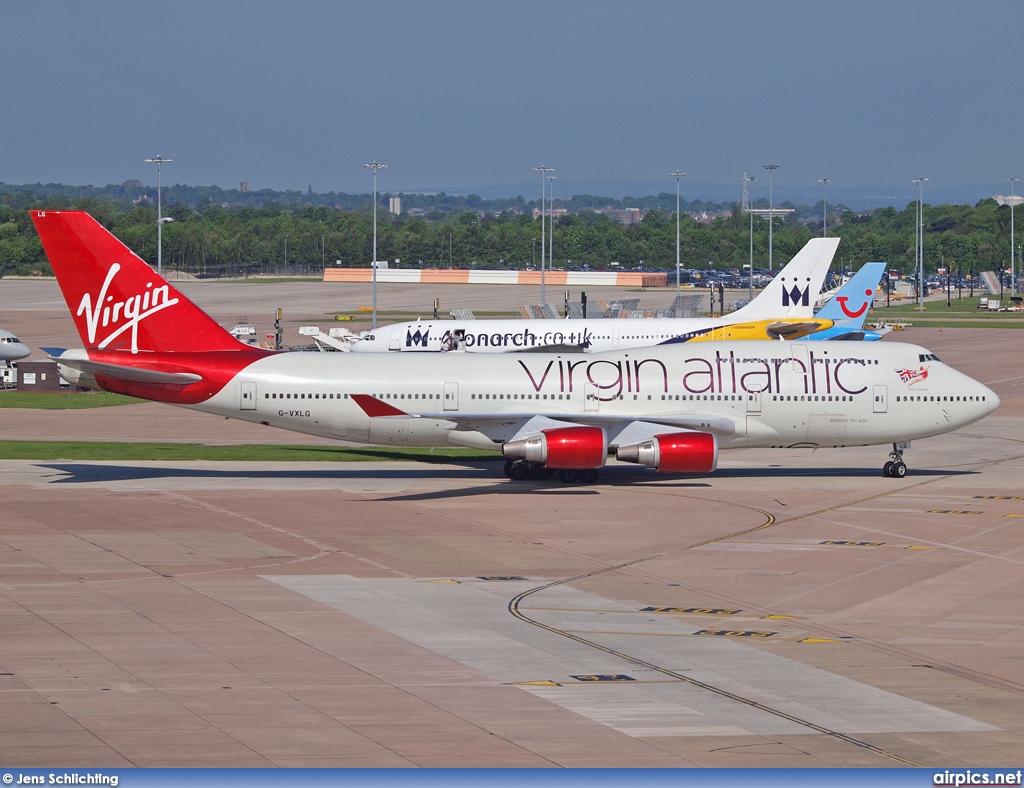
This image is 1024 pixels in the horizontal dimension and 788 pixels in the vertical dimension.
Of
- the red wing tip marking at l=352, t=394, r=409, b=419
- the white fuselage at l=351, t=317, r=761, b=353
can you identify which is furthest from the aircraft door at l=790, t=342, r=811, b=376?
the white fuselage at l=351, t=317, r=761, b=353

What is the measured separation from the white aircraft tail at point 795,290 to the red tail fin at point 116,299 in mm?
38612

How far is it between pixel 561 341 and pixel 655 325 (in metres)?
5.55

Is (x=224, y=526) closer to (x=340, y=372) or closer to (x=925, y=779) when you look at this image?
(x=340, y=372)

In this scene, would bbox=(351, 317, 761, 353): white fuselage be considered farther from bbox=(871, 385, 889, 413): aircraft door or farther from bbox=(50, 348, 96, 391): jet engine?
bbox=(50, 348, 96, 391): jet engine

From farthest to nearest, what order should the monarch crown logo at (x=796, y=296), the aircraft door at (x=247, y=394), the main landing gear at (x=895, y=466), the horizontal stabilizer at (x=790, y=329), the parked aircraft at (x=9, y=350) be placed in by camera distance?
the parked aircraft at (x=9, y=350) → the monarch crown logo at (x=796, y=296) → the horizontal stabilizer at (x=790, y=329) → the main landing gear at (x=895, y=466) → the aircraft door at (x=247, y=394)

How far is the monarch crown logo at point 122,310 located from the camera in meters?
44.2

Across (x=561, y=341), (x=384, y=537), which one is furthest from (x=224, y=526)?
(x=561, y=341)

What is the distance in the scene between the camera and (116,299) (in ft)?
→ 145

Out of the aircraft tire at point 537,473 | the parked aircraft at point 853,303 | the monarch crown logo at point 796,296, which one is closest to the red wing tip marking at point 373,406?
the aircraft tire at point 537,473

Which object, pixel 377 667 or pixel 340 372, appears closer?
pixel 377 667

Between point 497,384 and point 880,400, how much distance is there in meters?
13.6

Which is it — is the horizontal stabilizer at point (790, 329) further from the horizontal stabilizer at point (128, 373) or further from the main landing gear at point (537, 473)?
the horizontal stabilizer at point (128, 373)

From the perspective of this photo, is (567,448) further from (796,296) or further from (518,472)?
(796,296)

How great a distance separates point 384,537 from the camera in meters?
35.9
